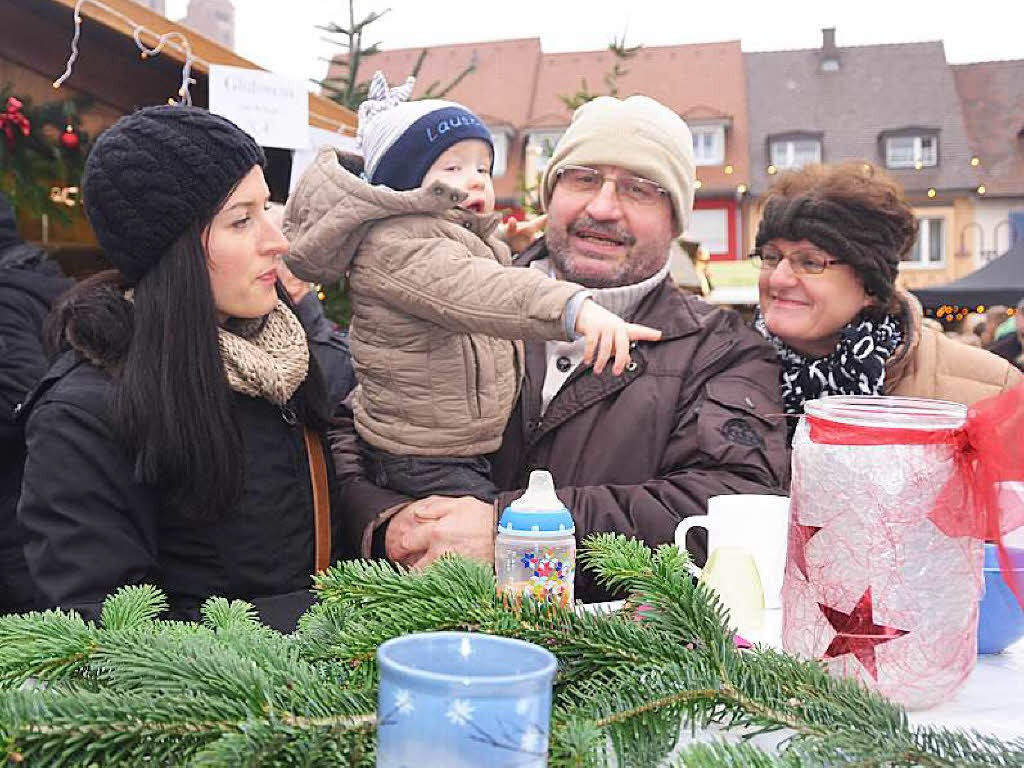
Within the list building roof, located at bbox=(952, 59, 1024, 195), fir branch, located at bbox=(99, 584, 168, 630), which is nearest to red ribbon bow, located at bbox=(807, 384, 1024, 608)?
fir branch, located at bbox=(99, 584, 168, 630)

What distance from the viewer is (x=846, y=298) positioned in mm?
2525

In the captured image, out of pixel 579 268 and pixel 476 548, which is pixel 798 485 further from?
pixel 579 268

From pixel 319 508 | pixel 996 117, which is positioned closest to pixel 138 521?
pixel 319 508

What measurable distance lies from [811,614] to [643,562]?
0.80 ft

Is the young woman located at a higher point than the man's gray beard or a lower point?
lower

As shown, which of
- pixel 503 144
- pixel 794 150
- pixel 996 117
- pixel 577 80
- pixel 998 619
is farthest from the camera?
pixel 577 80

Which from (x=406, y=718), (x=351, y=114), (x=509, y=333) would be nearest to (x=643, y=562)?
(x=406, y=718)

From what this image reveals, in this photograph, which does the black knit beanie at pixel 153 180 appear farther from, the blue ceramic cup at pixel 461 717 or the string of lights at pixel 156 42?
the string of lights at pixel 156 42

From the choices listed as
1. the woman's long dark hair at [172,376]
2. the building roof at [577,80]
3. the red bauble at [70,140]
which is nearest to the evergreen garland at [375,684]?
the woman's long dark hair at [172,376]

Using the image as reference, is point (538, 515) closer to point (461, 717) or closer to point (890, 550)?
point (890, 550)

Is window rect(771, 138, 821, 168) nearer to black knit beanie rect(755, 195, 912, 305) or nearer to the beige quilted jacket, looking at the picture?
black knit beanie rect(755, 195, 912, 305)

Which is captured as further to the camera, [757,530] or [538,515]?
[757,530]

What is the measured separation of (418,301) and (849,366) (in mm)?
1113

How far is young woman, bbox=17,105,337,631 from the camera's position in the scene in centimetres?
182
